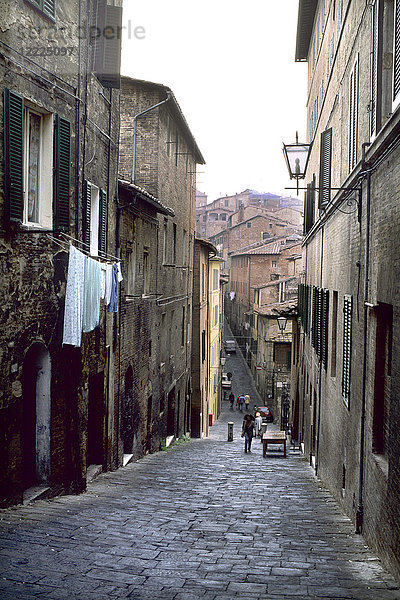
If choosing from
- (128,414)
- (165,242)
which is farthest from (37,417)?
(165,242)

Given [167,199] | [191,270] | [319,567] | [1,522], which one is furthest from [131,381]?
[191,270]

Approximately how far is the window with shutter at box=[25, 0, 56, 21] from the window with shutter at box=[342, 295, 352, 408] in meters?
6.17

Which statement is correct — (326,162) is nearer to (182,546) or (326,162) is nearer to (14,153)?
(14,153)

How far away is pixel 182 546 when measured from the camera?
24.3ft

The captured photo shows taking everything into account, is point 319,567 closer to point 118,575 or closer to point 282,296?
point 118,575

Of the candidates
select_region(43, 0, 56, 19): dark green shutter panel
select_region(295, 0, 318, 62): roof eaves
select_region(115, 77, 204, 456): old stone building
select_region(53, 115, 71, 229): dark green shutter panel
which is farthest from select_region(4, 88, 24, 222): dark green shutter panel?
select_region(295, 0, 318, 62): roof eaves

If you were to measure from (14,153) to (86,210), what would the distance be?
325 centimetres

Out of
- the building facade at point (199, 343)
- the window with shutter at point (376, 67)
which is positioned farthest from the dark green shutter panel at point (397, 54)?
the building facade at point (199, 343)

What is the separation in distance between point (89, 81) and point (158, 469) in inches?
322

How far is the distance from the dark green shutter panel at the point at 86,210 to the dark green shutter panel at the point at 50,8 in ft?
9.00

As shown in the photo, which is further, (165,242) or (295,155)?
(165,242)

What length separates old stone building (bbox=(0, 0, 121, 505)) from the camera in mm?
7707

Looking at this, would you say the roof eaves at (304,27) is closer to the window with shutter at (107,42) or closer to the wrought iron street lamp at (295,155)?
the wrought iron street lamp at (295,155)

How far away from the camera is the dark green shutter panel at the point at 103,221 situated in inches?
477
